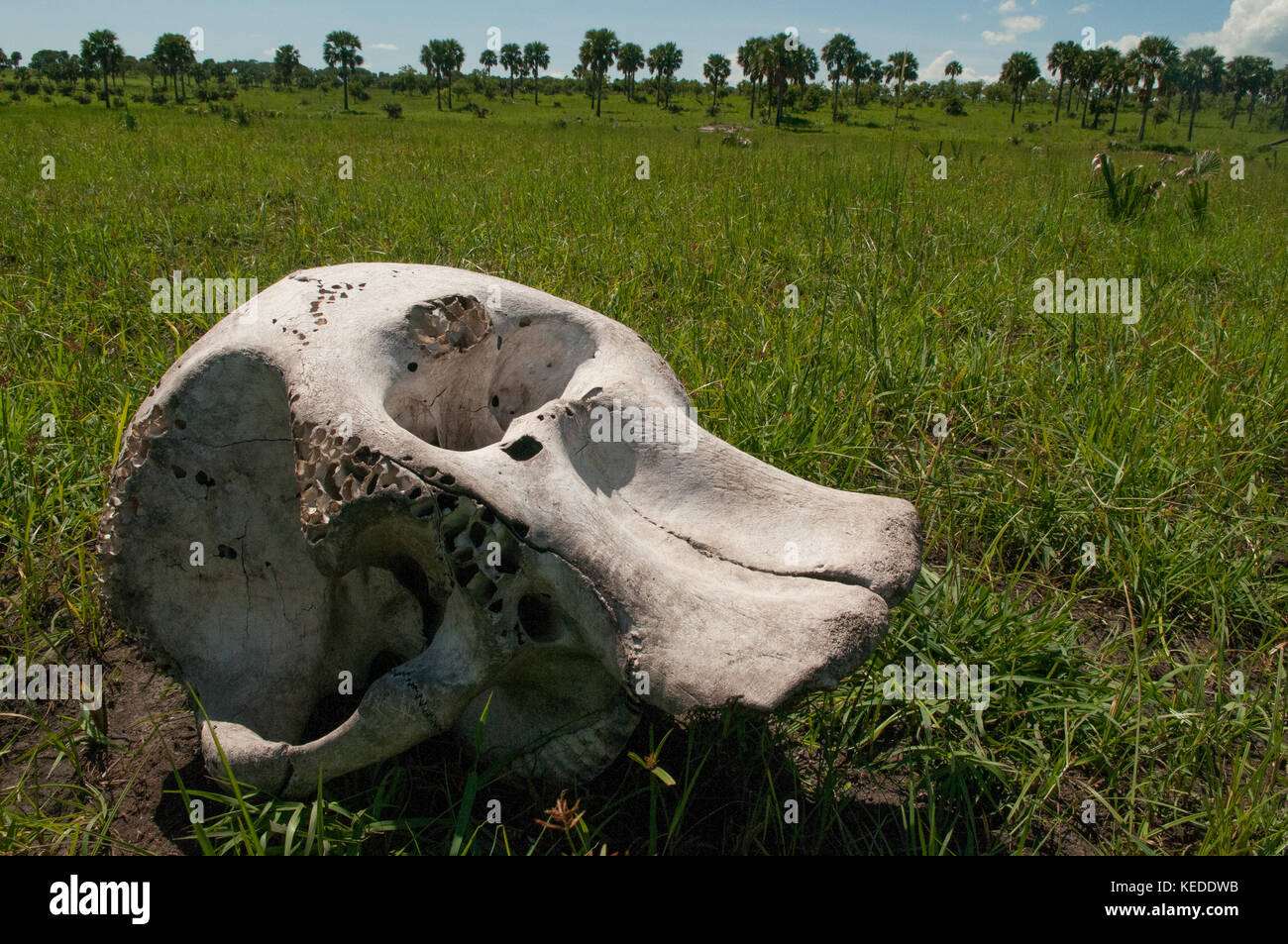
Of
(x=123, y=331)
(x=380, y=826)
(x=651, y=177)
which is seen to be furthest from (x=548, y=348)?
(x=651, y=177)

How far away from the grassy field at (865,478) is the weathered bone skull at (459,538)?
257mm

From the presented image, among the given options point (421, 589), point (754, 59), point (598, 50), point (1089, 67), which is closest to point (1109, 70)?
point (1089, 67)

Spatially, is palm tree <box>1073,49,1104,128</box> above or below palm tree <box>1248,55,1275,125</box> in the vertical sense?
below

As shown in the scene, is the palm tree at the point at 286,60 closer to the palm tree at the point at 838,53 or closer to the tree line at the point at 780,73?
the tree line at the point at 780,73

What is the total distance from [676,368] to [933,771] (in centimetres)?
203

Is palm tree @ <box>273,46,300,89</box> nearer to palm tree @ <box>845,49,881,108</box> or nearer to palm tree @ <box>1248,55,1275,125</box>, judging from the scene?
palm tree @ <box>845,49,881,108</box>

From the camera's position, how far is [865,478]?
3.07 metres

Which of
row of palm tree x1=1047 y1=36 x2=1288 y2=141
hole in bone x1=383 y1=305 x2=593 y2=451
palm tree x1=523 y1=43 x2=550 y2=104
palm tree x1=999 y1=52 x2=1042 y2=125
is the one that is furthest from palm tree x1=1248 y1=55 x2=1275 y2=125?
hole in bone x1=383 y1=305 x2=593 y2=451

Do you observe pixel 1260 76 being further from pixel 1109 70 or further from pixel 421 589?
pixel 421 589

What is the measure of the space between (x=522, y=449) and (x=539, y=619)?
369 millimetres

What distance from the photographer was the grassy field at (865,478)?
1.92m

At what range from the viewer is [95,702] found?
2.12 m

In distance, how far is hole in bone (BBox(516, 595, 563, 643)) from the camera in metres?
1.75

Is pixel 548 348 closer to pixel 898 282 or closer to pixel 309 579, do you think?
pixel 309 579
